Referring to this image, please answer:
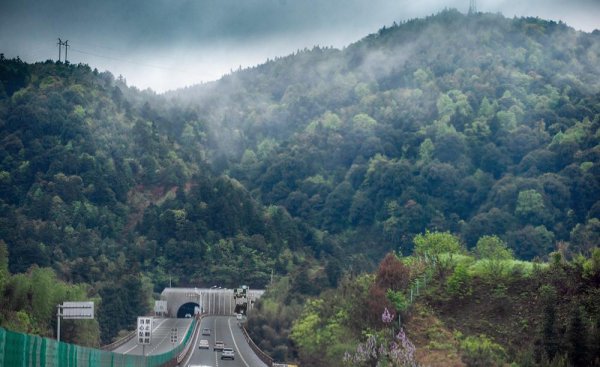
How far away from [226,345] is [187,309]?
7509cm

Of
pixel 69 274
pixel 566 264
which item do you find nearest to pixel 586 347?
pixel 566 264

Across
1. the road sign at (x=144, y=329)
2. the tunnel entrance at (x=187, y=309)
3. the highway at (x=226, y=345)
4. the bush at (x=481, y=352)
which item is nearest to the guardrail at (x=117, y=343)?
the highway at (x=226, y=345)

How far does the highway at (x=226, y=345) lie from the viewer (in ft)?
300

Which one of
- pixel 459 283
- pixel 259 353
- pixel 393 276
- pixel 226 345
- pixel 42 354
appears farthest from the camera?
pixel 226 345

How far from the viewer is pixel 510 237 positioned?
17275 cm

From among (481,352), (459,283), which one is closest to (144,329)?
(459,283)

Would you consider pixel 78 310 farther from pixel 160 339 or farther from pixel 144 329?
pixel 160 339

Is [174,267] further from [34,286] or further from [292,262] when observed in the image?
[34,286]

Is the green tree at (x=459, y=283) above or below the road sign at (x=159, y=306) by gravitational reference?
above

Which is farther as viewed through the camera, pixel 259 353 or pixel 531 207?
pixel 531 207

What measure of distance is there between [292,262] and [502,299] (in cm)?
13235

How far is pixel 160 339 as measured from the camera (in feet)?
418

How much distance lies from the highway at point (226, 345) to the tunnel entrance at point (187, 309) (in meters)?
14.7

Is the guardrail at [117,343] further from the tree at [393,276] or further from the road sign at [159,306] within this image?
the road sign at [159,306]
